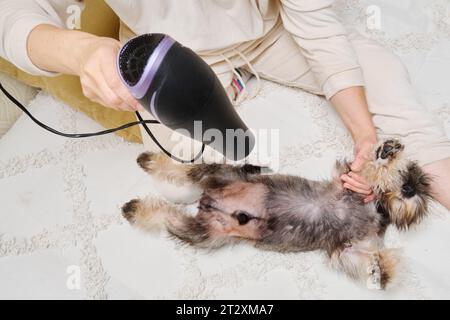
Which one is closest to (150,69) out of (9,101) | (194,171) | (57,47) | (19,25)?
(57,47)

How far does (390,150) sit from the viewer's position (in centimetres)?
105

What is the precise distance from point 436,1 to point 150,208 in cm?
124

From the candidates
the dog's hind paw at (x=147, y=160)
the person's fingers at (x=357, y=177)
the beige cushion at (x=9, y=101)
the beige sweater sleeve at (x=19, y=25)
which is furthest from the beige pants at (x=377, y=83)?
the beige cushion at (x=9, y=101)

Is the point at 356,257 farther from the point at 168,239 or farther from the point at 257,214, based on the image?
the point at 168,239

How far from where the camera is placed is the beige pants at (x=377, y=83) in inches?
43.9

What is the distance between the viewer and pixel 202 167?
118cm

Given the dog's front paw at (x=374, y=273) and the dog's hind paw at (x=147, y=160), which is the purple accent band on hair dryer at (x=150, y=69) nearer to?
the dog's hind paw at (x=147, y=160)

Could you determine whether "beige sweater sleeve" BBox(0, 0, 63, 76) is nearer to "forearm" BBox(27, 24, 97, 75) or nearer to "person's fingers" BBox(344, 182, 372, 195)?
"forearm" BBox(27, 24, 97, 75)

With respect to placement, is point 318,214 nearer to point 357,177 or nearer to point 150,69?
point 357,177

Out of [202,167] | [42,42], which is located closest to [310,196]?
[202,167]

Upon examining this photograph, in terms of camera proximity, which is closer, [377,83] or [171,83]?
[171,83]

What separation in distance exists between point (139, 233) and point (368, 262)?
61 centimetres

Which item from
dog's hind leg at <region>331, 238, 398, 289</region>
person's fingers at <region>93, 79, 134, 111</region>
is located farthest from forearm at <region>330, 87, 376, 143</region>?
person's fingers at <region>93, 79, 134, 111</region>

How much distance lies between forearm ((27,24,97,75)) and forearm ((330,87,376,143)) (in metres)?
0.69
